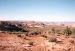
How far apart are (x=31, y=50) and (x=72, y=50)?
3.90 meters

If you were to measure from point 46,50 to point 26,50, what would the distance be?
1876mm

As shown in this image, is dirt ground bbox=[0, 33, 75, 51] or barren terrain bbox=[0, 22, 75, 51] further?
barren terrain bbox=[0, 22, 75, 51]

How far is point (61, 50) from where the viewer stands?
1331 centimetres

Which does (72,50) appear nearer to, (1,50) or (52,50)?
(52,50)

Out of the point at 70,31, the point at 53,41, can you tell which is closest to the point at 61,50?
the point at 53,41

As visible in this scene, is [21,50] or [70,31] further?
[70,31]

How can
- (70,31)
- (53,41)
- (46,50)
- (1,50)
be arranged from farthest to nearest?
(70,31) < (53,41) < (46,50) < (1,50)

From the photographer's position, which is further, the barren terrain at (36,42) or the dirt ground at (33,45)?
the barren terrain at (36,42)

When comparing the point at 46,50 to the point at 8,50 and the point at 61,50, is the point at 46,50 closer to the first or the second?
the point at 61,50

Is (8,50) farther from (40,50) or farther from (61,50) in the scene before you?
(61,50)

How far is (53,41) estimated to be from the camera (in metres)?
18.3

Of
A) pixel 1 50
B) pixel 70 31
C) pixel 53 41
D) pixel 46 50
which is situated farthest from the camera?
pixel 70 31

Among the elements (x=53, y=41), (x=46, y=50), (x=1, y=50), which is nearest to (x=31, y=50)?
(x=46, y=50)

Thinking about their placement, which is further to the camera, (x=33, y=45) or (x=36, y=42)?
(x=36, y=42)
